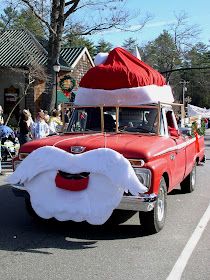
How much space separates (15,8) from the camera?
26.0 meters

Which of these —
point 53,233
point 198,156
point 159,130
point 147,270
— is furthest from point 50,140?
point 198,156

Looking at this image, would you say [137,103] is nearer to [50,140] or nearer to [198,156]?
[50,140]

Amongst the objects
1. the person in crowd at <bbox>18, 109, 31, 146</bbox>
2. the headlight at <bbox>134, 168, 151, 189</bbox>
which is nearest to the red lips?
the headlight at <bbox>134, 168, 151, 189</bbox>

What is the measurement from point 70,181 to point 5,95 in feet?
93.6

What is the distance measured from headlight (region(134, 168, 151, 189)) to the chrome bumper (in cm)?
15

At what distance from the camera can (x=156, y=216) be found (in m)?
6.36

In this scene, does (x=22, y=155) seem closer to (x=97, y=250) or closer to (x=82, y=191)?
(x=82, y=191)

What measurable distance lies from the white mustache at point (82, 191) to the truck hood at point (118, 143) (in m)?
0.21

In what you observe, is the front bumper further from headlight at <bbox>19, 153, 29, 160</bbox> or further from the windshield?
the windshield

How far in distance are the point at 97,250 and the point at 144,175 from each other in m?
1.08

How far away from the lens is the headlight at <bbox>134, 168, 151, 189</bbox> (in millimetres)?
5945

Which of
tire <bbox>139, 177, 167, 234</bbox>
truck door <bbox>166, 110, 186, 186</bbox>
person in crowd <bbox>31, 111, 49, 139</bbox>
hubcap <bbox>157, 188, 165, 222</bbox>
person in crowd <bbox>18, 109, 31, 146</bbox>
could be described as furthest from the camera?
person in crowd <bbox>18, 109, 31, 146</bbox>

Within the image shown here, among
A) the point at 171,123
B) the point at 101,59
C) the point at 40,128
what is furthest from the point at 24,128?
the point at 171,123

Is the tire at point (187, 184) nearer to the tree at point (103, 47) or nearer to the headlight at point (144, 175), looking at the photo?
the headlight at point (144, 175)
